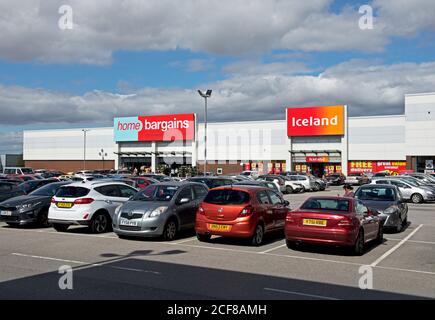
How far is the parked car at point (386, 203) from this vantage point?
15711 millimetres

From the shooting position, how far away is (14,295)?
7383 millimetres

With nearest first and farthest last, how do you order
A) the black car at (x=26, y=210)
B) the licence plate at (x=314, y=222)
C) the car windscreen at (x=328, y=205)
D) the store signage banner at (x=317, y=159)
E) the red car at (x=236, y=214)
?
the licence plate at (x=314, y=222)
the car windscreen at (x=328, y=205)
the red car at (x=236, y=214)
the black car at (x=26, y=210)
the store signage banner at (x=317, y=159)

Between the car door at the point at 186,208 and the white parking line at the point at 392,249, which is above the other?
the car door at the point at 186,208

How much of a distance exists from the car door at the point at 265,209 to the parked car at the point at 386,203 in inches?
139

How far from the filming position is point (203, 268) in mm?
9852

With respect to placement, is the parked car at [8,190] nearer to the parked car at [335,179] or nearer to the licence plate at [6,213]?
the licence plate at [6,213]

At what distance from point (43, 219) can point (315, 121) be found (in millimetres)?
46626

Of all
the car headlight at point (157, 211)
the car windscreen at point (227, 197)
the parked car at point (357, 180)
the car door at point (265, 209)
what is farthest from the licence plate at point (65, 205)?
the parked car at point (357, 180)

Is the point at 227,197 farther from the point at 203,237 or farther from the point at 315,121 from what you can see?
the point at 315,121

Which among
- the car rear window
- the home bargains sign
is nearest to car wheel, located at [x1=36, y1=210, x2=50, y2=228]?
the car rear window

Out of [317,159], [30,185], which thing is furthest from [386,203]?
[317,159]

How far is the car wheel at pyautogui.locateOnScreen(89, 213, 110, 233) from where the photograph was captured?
14958mm

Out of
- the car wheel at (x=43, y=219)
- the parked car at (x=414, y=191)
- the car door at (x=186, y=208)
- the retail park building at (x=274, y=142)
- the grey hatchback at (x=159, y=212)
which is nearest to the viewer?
the grey hatchback at (x=159, y=212)

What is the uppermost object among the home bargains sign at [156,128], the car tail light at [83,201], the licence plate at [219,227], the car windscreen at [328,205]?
the home bargains sign at [156,128]
